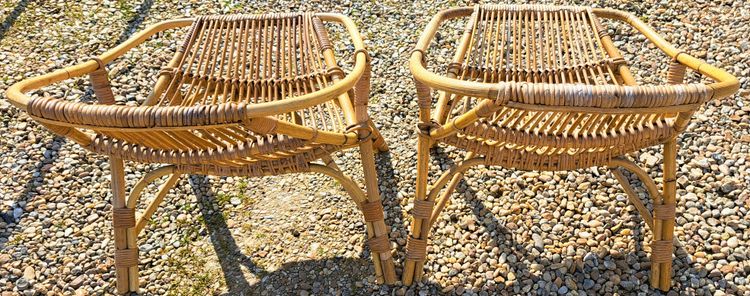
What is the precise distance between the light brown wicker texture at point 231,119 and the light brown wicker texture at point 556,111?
0.21m

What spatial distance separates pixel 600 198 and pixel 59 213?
6.85 ft

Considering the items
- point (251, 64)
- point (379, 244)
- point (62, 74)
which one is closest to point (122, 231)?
point (62, 74)

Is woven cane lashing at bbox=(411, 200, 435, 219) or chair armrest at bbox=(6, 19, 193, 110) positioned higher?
chair armrest at bbox=(6, 19, 193, 110)

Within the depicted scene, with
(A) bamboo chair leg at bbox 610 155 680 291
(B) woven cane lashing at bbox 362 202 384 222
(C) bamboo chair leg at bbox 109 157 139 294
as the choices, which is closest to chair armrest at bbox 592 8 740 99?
(A) bamboo chair leg at bbox 610 155 680 291

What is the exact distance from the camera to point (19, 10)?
3523 millimetres

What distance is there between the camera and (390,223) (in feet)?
7.43

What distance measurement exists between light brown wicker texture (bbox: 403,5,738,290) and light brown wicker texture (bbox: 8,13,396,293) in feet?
0.67

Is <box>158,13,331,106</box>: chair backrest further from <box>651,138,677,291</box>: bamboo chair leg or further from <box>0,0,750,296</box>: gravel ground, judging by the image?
<box>651,138,677,291</box>: bamboo chair leg

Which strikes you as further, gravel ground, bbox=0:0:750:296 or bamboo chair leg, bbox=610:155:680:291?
gravel ground, bbox=0:0:750:296

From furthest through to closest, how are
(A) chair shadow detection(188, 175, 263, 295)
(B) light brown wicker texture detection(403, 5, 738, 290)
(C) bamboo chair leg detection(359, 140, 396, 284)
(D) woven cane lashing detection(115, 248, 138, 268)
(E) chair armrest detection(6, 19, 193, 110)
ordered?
(A) chair shadow detection(188, 175, 263, 295) < (D) woven cane lashing detection(115, 248, 138, 268) < (C) bamboo chair leg detection(359, 140, 396, 284) < (E) chair armrest detection(6, 19, 193, 110) < (B) light brown wicker texture detection(403, 5, 738, 290)

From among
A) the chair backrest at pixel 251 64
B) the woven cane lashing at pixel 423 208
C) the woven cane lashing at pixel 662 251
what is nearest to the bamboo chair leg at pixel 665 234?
the woven cane lashing at pixel 662 251

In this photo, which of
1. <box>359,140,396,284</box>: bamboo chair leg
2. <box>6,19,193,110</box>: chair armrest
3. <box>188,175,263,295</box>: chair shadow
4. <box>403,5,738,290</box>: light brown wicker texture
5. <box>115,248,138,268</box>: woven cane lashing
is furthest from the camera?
<box>188,175,263,295</box>: chair shadow

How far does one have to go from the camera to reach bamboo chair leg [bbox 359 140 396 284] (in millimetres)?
1880

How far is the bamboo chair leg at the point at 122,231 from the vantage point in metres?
1.93
